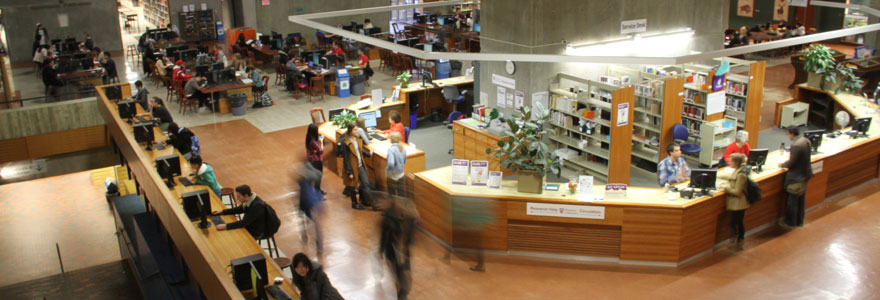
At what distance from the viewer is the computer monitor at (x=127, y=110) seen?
10773 millimetres

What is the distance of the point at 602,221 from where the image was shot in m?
8.05

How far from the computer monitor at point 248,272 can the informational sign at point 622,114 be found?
607 centimetres

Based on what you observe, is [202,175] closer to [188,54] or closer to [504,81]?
[504,81]

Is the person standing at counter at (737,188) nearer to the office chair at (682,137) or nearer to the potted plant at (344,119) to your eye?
the office chair at (682,137)

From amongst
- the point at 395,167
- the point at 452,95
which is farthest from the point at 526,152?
the point at 452,95

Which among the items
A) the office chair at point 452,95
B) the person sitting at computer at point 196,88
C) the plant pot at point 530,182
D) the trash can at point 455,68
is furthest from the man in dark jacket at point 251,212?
the trash can at point 455,68

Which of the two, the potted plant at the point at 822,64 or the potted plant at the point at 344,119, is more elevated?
the potted plant at the point at 822,64

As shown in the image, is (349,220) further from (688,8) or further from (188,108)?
(188,108)

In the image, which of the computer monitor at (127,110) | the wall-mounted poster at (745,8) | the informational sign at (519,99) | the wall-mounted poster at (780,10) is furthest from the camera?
the wall-mounted poster at (745,8)

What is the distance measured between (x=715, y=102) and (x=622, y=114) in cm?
172

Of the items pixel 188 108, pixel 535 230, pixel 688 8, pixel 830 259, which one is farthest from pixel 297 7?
pixel 830 259

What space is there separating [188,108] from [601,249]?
11721 mm

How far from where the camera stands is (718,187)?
8.28 m

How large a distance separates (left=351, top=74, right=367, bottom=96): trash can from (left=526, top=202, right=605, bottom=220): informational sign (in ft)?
32.6
